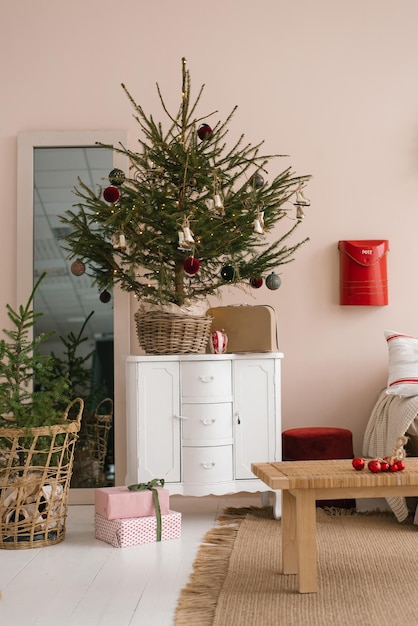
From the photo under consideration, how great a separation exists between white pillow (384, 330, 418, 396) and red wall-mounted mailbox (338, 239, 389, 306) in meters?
0.25

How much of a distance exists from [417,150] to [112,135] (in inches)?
66.9

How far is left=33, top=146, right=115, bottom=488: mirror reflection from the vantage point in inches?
175

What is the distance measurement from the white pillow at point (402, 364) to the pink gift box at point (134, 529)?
4.05 feet

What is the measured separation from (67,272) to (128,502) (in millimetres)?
1500

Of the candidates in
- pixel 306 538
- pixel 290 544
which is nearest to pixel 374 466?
pixel 306 538

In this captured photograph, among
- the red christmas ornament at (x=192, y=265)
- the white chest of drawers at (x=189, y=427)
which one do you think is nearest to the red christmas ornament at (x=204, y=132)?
the red christmas ornament at (x=192, y=265)

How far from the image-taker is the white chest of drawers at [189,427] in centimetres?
375

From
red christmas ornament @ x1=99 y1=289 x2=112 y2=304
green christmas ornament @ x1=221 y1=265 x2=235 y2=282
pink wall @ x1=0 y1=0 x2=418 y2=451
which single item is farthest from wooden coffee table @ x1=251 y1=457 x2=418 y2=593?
pink wall @ x1=0 y1=0 x2=418 y2=451

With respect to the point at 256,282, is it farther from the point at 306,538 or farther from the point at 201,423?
the point at 306,538

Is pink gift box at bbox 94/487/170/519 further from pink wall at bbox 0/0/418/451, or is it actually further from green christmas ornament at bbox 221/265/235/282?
pink wall at bbox 0/0/418/451

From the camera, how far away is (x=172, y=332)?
12.5 ft

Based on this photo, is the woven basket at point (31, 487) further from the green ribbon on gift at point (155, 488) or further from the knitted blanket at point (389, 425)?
the knitted blanket at point (389, 425)

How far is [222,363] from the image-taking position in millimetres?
3805

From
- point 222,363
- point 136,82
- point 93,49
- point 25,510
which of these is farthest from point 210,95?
point 25,510
